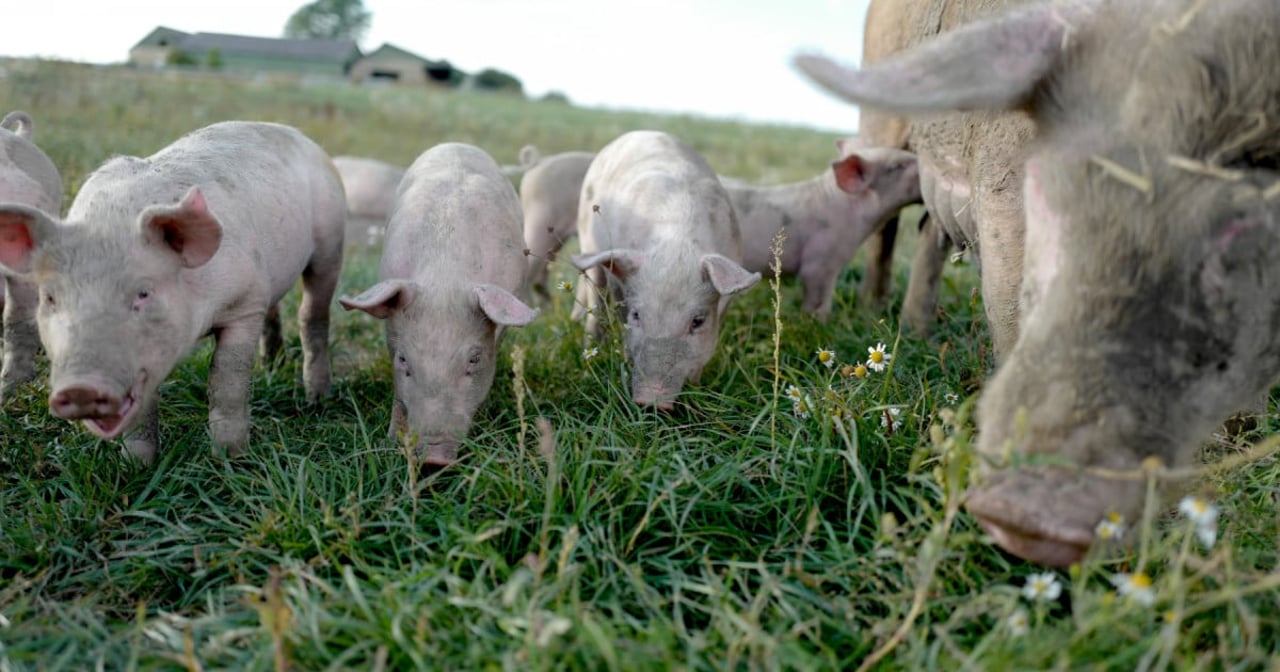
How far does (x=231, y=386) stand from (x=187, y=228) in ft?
2.22

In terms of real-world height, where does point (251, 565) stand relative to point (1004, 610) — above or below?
below

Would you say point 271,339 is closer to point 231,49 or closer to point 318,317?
point 318,317

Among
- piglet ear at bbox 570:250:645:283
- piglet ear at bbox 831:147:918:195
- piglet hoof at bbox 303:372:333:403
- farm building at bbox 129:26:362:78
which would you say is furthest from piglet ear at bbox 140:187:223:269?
piglet ear at bbox 831:147:918:195

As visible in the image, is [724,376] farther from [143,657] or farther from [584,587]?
[143,657]

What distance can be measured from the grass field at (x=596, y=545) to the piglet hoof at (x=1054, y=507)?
74 millimetres

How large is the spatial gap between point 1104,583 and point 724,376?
213 centimetres

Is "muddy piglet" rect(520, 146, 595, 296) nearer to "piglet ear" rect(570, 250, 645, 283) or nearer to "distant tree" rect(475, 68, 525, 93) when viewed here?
"piglet ear" rect(570, 250, 645, 283)

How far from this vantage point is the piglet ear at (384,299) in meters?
3.76

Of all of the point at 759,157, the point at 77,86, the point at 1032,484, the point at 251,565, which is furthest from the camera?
the point at 759,157

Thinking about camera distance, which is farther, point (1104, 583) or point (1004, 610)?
point (1104, 583)

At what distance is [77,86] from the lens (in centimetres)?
1307

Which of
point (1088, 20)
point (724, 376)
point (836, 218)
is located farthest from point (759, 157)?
point (1088, 20)

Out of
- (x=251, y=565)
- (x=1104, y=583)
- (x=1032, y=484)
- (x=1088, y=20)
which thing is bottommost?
(x=251, y=565)

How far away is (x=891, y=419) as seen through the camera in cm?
342
